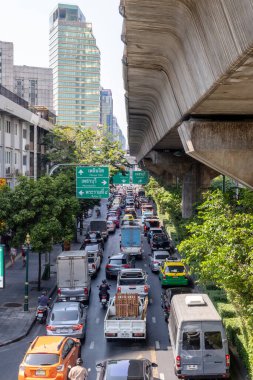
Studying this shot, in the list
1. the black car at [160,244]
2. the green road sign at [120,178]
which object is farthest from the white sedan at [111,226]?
the black car at [160,244]

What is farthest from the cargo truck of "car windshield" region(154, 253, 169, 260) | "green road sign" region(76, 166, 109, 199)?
"car windshield" region(154, 253, 169, 260)

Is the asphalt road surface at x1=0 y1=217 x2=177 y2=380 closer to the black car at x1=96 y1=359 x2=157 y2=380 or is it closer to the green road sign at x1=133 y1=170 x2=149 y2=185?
the black car at x1=96 y1=359 x2=157 y2=380

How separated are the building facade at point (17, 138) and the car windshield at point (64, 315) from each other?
79.5ft

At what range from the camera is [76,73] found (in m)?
197

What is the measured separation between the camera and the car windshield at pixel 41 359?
45.9 ft

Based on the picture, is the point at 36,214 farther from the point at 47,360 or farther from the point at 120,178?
the point at 120,178

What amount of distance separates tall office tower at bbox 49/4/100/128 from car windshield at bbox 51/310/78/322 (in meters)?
178

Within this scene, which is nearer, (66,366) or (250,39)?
(250,39)

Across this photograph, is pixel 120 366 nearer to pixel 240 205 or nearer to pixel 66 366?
pixel 66 366

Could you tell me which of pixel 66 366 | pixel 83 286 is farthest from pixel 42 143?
pixel 66 366

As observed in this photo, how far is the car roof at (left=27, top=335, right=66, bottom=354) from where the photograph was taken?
14.4 metres

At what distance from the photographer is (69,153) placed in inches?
2104

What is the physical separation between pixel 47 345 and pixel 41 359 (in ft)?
2.20

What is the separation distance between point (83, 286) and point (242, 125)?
14978 millimetres
